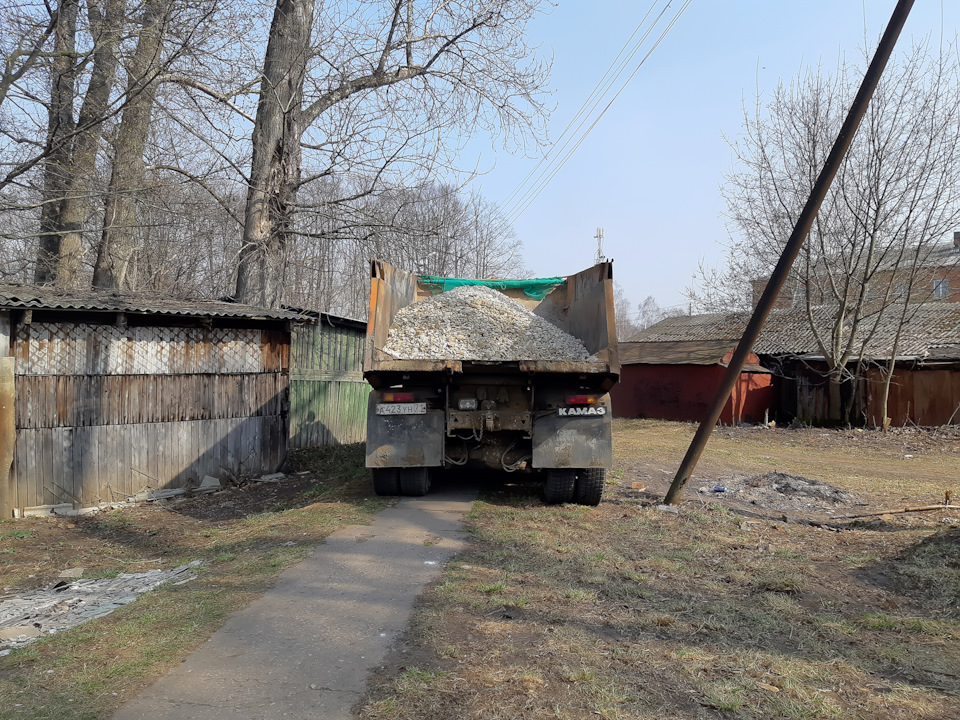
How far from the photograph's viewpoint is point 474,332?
814 centimetres

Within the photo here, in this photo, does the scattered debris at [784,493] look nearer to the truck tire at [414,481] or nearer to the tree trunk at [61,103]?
the truck tire at [414,481]

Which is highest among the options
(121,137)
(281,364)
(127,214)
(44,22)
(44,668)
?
(44,22)

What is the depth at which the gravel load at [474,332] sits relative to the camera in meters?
7.66

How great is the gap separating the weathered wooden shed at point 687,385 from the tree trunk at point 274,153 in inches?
630

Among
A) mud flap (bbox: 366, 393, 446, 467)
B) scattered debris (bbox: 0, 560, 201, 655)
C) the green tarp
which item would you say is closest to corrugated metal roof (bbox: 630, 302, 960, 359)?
the green tarp

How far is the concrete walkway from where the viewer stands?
3098 mm

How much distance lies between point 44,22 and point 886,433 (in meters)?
21.5

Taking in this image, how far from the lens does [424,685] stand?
10.7ft

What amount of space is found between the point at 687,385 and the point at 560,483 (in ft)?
60.9

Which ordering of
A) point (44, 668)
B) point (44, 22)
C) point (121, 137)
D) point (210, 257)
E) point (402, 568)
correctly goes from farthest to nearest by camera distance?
point (210, 257) → point (121, 137) → point (44, 22) → point (402, 568) → point (44, 668)

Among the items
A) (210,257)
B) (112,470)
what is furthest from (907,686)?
(210,257)

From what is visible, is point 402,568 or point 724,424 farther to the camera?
point 724,424

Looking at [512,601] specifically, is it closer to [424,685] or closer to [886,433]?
[424,685]

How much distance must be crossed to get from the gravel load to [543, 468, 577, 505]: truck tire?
131 centimetres
